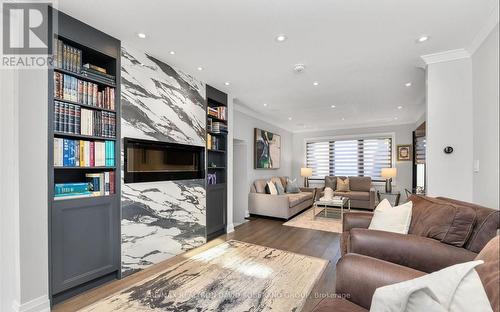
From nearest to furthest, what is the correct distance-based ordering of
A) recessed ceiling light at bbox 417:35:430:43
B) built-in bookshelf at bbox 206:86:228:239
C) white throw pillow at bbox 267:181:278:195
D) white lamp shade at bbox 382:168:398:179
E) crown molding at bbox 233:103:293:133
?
recessed ceiling light at bbox 417:35:430:43, built-in bookshelf at bbox 206:86:228:239, crown molding at bbox 233:103:293:133, white throw pillow at bbox 267:181:278:195, white lamp shade at bbox 382:168:398:179

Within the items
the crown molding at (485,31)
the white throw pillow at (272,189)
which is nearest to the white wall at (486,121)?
the crown molding at (485,31)

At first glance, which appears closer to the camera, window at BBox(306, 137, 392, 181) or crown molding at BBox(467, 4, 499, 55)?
crown molding at BBox(467, 4, 499, 55)

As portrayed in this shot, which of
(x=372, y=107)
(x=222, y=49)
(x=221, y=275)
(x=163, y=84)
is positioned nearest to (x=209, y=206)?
(x=221, y=275)

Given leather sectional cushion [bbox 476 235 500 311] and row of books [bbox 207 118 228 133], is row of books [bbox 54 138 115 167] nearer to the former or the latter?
row of books [bbox 207 118 228 133]

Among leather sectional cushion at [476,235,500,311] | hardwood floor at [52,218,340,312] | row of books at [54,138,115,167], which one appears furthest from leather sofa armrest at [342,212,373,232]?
row of books at [54,138,115,167]

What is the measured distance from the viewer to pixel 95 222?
7.34 ft

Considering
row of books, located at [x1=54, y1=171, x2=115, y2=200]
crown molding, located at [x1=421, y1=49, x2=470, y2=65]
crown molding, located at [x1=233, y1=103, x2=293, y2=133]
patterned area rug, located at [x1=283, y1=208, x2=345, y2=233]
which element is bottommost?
patterned area rug, located at [x1=283, y1=208, x2=345, y2=233]

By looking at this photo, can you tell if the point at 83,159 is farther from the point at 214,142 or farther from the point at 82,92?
the point at 214,142

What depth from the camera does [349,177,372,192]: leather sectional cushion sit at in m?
6.61

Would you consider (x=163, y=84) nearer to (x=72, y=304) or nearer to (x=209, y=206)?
(x=209, y=206)

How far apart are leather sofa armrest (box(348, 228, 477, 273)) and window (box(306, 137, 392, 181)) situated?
6.06 metres

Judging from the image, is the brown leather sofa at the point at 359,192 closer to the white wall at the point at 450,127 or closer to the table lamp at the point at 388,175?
the table lamp at the point at 388,175

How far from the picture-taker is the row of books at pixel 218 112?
3.83 m

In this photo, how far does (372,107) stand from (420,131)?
124cm
